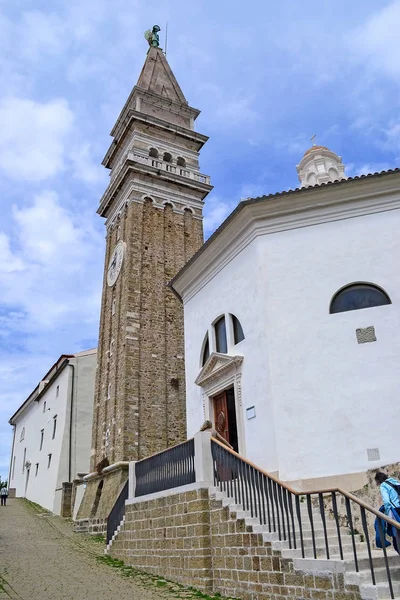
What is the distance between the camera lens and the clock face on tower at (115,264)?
24.4 meters

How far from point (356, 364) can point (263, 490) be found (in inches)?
147

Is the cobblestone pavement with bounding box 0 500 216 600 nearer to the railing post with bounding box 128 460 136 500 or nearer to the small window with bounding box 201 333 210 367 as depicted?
the railing post with bounding box 128 460 136 500

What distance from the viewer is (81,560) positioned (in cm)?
1195

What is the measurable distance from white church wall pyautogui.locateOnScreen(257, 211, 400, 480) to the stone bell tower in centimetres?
1072

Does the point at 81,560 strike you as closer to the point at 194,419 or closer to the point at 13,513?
the point at 194,419

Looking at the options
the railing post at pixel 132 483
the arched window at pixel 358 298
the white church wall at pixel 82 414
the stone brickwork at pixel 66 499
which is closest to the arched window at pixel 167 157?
the white church wall at pixel 82 414

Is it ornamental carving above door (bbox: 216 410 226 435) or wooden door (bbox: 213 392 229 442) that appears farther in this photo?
ornamental carving above door (bbox: 216 410 226 435)

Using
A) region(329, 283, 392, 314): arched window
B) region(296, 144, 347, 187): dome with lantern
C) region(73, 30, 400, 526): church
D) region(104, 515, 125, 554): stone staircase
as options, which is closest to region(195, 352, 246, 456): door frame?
region(73, 30, 400, 526): church

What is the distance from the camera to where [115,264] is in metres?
25.1

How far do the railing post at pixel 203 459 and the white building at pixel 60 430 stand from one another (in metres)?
19.2

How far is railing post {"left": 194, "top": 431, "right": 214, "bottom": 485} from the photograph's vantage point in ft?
28.9

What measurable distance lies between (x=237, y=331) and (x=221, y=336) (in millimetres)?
829

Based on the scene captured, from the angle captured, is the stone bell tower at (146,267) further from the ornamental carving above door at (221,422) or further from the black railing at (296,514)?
the black railing at (296,514)

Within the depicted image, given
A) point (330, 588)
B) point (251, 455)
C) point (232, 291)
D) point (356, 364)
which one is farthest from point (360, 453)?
Answer: point (232, 291)
